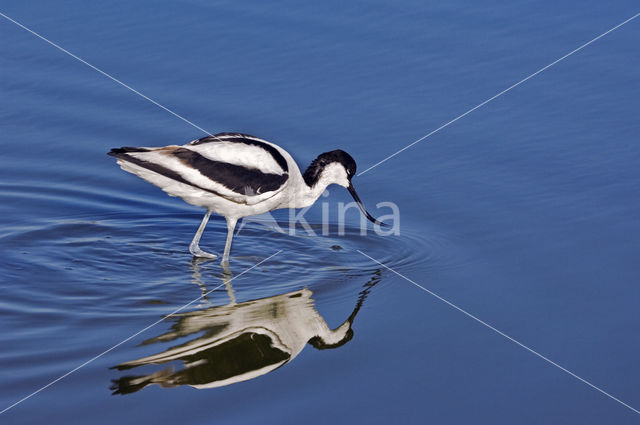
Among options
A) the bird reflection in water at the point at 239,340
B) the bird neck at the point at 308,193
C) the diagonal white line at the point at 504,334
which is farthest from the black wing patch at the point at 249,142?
the bird reflection in water at the point at 239,340

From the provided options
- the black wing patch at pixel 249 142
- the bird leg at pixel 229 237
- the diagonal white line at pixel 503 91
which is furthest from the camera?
the diagonal white line at pixel 503 91

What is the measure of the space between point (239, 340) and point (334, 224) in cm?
227

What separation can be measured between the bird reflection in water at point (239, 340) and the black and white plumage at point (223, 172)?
2.85ft

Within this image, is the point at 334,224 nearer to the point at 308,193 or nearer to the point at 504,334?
the point at 308,193

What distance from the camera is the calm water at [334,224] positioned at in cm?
583

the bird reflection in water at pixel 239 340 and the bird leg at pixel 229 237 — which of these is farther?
the bird leg at pixel 229 237

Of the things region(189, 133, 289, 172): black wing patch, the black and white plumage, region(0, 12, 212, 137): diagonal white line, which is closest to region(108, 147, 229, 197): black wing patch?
the black and white plumage

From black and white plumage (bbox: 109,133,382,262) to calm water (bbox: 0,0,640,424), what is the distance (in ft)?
1.62

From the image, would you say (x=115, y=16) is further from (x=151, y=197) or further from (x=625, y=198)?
(x=625, y=198)

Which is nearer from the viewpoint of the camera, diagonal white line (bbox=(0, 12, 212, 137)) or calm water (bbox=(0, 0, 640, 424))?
calm water (bbox=(0, 0, 640, 424))

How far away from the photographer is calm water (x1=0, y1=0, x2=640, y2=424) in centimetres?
583

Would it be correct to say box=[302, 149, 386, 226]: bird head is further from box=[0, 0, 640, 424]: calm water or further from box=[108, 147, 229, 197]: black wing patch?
box=[108, 147, 229, 197]: black wing patch


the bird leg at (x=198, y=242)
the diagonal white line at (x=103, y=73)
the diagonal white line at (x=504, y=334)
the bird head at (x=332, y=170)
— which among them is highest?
the diagonal white line at (x=103, y=73)

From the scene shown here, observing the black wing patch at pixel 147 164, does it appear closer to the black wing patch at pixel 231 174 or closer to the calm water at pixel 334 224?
the black wing patch at pixel 231 174
